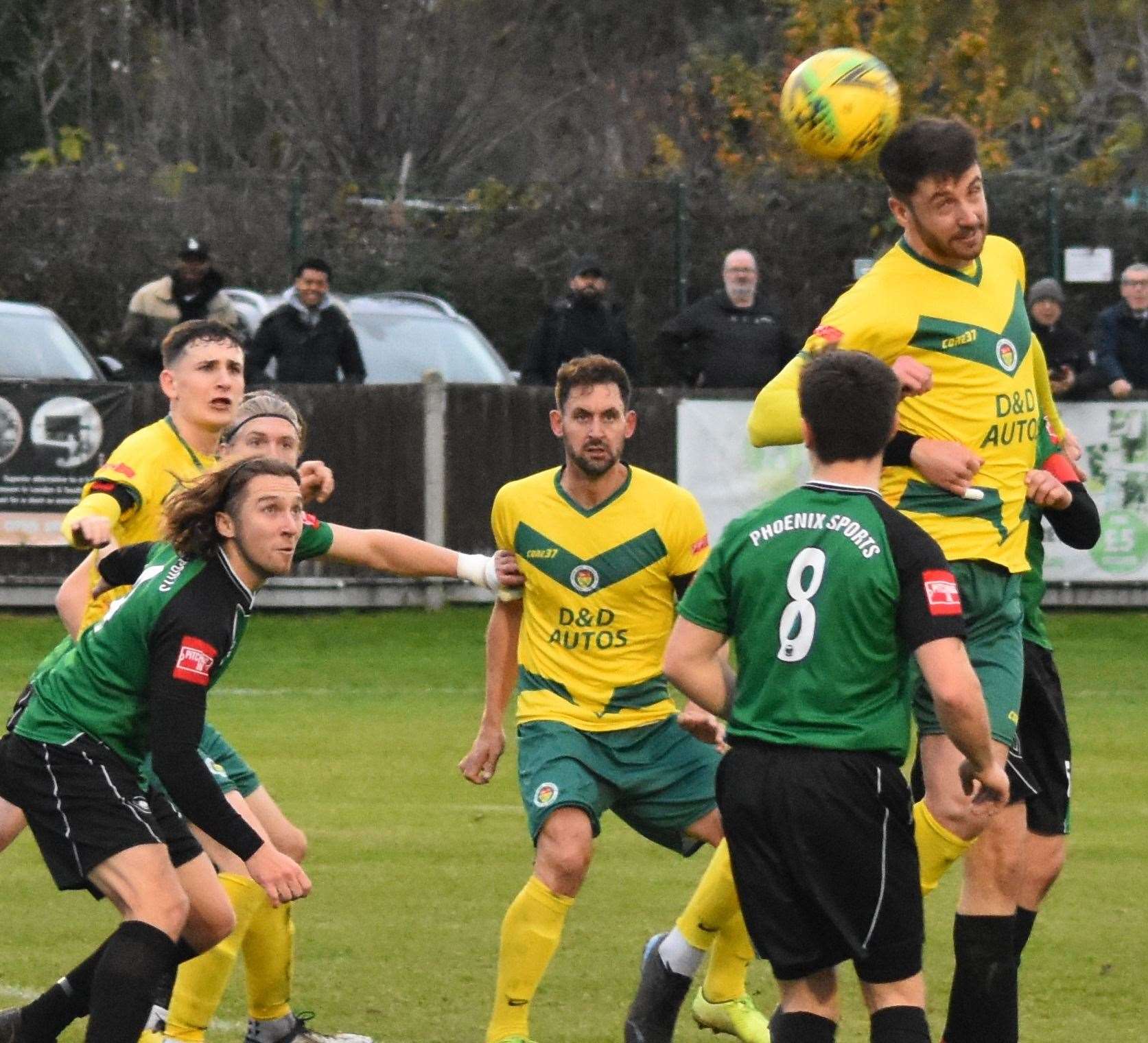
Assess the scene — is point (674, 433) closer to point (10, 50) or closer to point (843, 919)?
point (843, 919)

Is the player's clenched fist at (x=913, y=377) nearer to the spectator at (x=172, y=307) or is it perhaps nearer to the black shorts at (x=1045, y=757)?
the black shorts at (x=1045, y=757)

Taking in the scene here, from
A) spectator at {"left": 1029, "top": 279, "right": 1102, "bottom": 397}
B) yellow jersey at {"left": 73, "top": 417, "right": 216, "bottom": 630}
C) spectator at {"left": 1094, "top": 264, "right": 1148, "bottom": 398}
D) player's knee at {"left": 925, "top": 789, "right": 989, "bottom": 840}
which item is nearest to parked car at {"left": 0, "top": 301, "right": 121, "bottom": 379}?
spectator at {"left": 1029, "top": 279, "right": 1102, "bottom": 397}

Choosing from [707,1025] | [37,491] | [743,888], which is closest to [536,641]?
[707,1025]

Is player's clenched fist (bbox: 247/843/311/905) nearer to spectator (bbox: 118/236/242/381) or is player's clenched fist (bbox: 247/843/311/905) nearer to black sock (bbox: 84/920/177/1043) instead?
black sock (bbox: 84/920/177/1043)

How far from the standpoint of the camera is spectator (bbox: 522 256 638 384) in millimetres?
16469

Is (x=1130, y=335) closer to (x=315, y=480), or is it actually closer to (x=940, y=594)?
(x=315, y=480)

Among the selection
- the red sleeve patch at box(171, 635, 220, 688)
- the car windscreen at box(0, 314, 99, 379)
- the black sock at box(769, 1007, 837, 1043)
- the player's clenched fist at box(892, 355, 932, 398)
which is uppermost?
the player's clenched fist at box(892, 355, 932, 398)

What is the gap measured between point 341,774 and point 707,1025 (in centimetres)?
447

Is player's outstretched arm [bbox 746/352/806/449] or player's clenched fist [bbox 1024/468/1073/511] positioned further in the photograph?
player's clenched fist [bbox 1024/468/1073/511]

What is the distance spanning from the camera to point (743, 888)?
16.9ft

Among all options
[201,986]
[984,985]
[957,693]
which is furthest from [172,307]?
[957,693]

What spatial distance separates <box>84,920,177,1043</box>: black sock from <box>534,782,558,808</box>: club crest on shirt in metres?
1.31

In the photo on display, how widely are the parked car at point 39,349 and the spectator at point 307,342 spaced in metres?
1.19

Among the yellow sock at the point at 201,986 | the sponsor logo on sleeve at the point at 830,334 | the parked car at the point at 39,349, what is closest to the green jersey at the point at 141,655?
the yellow sock at the point at 201,986
